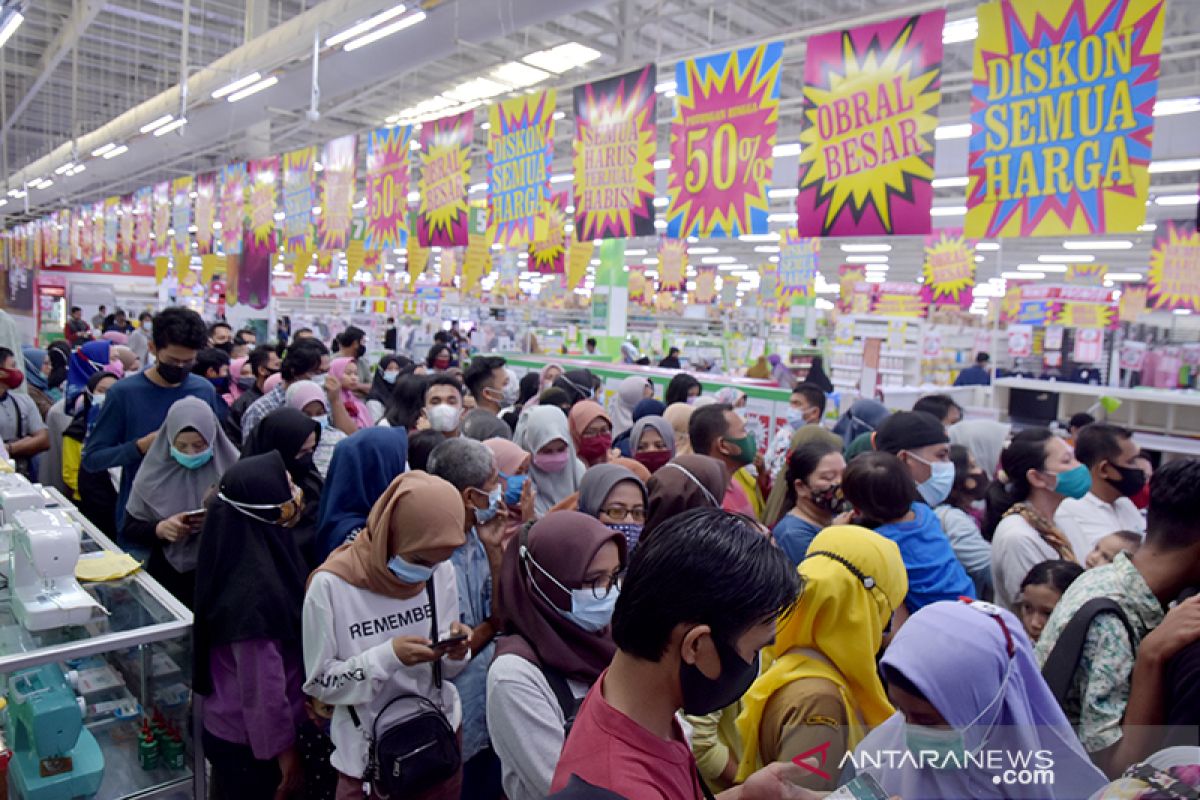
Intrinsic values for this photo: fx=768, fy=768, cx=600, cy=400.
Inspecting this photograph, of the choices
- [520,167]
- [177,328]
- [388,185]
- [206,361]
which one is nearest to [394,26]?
[520,167]

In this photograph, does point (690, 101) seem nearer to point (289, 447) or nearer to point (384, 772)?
point (289, 447)

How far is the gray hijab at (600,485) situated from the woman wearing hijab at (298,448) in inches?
43.7

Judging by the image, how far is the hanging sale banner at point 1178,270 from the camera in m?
12.7

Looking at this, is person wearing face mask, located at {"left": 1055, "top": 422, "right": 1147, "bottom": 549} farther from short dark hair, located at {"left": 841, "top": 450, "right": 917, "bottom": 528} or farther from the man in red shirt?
the man in red shirt

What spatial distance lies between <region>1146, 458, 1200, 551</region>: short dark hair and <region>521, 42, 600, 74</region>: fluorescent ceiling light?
872cm

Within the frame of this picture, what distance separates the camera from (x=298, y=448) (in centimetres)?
313

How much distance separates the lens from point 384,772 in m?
2.03

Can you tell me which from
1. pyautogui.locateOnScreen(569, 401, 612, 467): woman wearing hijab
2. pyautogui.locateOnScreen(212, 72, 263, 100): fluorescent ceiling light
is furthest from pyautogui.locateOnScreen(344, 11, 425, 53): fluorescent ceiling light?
pyautogui.locateOnScreen(569, 401, 612, 467): woman wearing hijab

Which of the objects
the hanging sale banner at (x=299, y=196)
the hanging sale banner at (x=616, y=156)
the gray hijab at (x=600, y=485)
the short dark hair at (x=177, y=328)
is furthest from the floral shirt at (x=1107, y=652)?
the hanging sale banner at (x=299, y=196)

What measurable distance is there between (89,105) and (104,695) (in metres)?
19.6

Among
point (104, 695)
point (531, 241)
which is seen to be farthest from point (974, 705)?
point (531, 241)

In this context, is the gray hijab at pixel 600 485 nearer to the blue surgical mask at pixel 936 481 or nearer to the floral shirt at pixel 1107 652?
the floral shirt at pixel 1107 652

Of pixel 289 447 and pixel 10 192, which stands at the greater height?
pixel 10 192

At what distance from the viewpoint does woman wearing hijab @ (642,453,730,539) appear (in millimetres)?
2975
